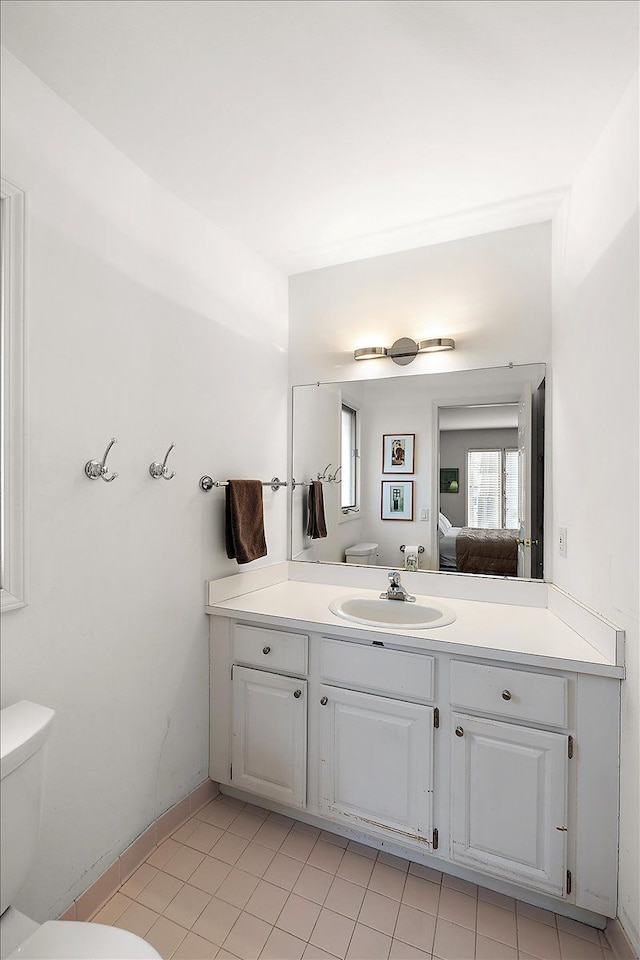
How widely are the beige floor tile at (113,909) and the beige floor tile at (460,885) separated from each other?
1014 millimetres

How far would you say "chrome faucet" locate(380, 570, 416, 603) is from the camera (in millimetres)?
2141

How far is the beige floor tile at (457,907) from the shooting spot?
1532mm

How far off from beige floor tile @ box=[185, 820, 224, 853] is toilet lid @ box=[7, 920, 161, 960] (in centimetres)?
76

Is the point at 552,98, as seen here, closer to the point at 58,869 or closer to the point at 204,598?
the point at 204,598

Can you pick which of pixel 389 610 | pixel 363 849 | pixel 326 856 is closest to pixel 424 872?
pixel 363 849

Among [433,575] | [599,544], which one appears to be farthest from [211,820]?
[599,544]

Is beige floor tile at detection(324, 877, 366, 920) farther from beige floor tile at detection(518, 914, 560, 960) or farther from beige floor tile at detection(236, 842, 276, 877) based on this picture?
beige floor tile at detection(518, 914, 560, 960)

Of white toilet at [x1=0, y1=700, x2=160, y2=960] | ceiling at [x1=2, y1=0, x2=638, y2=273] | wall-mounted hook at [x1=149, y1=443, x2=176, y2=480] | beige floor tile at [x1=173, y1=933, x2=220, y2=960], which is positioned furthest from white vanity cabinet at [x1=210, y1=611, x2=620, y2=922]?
ceiling at [x1=2, y1=0, x2=638, y2=273]

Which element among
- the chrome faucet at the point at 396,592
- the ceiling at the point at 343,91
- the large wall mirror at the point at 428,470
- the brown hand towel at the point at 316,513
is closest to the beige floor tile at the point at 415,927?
the chrome faucet at the point at 396,592

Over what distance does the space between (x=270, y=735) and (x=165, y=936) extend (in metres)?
0.64

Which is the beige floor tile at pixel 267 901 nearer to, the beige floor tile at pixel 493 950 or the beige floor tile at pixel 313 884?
the beige floor tile at pixel 313 884

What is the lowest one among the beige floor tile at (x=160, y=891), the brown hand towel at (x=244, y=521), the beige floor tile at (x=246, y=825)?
the beige floor tile at (x=246, y=825)

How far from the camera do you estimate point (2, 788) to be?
44.6 inches

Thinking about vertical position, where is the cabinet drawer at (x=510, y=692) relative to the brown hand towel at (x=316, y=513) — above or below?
below
